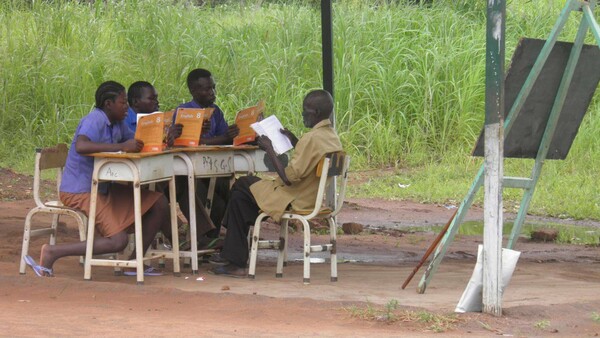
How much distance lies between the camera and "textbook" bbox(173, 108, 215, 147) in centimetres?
765

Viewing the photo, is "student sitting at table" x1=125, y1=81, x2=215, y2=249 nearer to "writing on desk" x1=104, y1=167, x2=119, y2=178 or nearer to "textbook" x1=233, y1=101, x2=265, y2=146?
"textbook" x1=233, y1=101, x2=265, y2=146

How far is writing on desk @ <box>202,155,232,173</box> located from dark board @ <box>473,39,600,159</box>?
6.39 feet

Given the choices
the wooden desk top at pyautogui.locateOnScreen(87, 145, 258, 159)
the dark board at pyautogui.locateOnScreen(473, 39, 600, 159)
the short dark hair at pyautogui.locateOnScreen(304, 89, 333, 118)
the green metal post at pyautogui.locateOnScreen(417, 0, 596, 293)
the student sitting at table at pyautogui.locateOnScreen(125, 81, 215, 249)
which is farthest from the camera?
the student sitting at table at pyautogui.locateOnScreen(125, 81, 215, 249)

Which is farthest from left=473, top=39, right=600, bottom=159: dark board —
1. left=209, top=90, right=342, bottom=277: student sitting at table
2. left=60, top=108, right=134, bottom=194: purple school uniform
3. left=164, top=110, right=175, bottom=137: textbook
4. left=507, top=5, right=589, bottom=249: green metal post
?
left=60, top=108, right=134, bottom=194: purple school uniform

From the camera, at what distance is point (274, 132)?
7539 mm

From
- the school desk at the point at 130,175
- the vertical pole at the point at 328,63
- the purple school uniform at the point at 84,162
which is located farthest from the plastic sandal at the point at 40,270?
the vertical pole at the point at 328,63

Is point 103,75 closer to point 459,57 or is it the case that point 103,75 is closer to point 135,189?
point 459,57

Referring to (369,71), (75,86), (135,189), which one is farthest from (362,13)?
(135,189)

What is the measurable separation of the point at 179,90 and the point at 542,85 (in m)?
9.94

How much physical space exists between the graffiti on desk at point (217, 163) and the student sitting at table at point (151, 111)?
0.27 metres

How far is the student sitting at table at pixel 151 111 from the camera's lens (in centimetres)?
798

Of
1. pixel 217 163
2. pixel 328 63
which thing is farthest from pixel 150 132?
pixel 328 63

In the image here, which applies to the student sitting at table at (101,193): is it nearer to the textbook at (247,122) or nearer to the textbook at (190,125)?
the textbook at (190,125)

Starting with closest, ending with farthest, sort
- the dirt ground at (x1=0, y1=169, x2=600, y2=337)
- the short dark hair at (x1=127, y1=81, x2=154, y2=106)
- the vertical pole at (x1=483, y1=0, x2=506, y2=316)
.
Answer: the dirt ground at (x1=0, y1=169, x2=600, y2=337), the vertical pole at (x1=483, y1=0, x2=506, y2=316), the short dark hair at (x1=127, y1=81, x2=154, y2=106)
